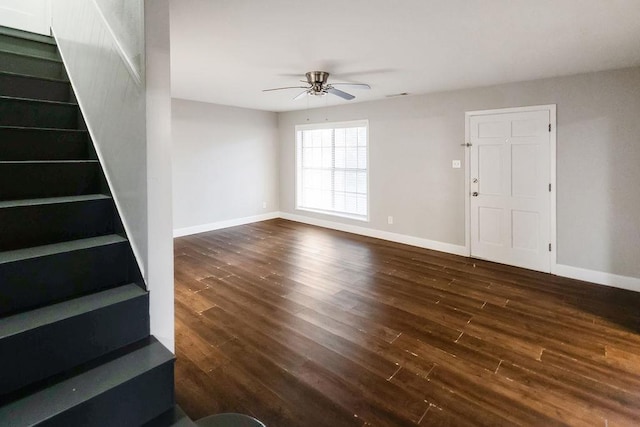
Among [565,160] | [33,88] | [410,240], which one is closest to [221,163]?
[410,240]

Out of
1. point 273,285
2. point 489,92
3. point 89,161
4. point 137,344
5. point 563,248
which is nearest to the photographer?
point 137,344

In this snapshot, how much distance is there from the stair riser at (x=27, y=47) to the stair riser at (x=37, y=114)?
82cm

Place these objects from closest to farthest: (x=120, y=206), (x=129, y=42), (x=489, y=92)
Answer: (x=129, y=42) < (x=120, y=206) < (x=489, y=92)

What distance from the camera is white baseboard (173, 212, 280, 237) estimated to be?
19.5 feet

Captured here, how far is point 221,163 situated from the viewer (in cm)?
640

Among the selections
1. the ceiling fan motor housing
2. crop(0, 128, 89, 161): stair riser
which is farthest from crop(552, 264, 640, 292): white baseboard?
crop(0, 128, 89, 161): stair riser

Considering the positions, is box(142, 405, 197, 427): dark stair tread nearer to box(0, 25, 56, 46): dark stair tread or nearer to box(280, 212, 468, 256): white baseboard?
box(0, 25, 56, 46): dark stair tread

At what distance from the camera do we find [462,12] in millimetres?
2230

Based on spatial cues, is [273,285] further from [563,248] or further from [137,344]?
[563,248]

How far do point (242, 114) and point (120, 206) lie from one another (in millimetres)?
5239

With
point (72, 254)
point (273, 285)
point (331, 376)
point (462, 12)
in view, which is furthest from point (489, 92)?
point (72, 254)

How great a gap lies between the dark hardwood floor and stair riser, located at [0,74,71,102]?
2.01 meters

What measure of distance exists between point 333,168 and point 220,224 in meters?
2.55

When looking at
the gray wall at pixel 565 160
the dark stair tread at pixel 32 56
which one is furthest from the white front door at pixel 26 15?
the gray wall at pixel 565 160
